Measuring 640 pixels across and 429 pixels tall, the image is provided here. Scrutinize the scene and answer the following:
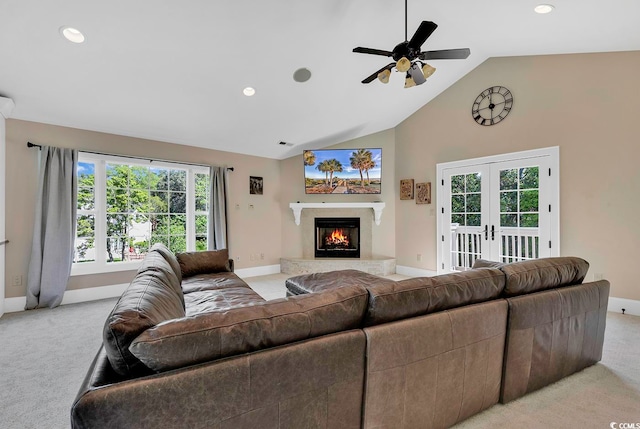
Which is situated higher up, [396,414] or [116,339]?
[116,339]

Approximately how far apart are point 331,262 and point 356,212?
3.68 feet

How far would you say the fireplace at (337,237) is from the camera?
5.97 metres

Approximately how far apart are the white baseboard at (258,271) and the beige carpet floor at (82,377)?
2470 millimetres

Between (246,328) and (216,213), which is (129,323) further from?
(216,213)

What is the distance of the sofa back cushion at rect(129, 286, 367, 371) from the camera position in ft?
3.18

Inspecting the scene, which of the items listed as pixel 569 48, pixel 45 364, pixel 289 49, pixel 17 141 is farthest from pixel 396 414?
pixel 17 141

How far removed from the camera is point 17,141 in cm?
364

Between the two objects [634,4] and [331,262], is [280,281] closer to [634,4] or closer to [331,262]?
[331,262]

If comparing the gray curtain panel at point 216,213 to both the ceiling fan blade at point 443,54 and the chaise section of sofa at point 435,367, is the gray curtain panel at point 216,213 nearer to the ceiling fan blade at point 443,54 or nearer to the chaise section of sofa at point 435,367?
the ceiling fan blade at point 443,54

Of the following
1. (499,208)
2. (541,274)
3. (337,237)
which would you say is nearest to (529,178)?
(499,208)

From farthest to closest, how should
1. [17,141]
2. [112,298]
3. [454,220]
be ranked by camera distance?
[454,220], [112,298], [17,141]

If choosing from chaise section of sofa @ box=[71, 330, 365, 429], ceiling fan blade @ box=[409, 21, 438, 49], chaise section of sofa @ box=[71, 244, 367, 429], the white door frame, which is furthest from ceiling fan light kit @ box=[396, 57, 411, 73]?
the white door frame

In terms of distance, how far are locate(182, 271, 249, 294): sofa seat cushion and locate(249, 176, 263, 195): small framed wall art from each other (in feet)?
8.07

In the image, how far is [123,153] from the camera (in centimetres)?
432
